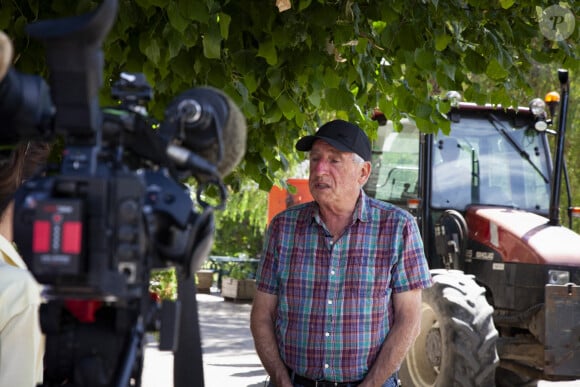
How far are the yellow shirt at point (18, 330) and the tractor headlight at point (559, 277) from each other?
19.7 feet

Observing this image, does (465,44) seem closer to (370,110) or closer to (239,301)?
(370,110)

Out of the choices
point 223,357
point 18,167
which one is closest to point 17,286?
point 18,167

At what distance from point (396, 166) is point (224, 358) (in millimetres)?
4918

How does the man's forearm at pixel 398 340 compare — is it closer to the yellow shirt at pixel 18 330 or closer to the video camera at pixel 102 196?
the yellow shirt at pixel 18 330

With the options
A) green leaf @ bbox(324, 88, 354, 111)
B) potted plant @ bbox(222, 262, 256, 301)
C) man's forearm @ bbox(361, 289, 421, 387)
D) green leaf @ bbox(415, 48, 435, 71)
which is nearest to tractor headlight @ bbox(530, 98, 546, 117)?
green leaf @ bbox(324, 88, 354, 111)

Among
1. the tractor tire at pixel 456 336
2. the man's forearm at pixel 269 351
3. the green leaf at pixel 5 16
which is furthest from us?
the tractor tire at pixel 456 336

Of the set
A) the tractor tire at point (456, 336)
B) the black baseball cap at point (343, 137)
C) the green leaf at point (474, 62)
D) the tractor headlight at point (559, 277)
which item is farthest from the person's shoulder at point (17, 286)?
the tractor headlight at point (559, 277)

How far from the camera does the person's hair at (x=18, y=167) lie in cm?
271

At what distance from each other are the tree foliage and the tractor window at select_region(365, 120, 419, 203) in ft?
10.9

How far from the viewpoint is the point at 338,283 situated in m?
4.03

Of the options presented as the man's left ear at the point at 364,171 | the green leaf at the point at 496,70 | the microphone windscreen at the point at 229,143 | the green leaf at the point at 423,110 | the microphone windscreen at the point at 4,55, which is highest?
the green leaf at the point at 496,70

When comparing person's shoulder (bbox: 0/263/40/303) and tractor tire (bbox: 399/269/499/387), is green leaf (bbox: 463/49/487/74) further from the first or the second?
person's shoulder (bbox: 0/263/40/303)

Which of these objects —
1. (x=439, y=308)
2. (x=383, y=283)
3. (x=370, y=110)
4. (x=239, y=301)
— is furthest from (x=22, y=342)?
(x=239, y=301)

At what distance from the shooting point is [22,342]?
8.13ft
